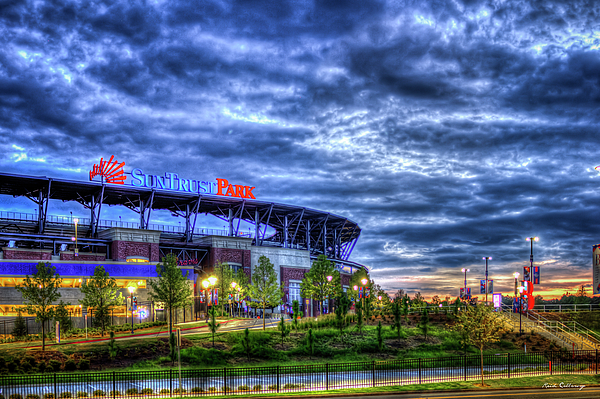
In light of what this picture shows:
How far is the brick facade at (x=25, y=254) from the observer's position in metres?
64.7

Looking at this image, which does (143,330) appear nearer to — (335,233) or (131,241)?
(131,241)

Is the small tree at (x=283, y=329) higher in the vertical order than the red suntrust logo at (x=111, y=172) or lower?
lower

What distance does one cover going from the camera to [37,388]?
29734 mm

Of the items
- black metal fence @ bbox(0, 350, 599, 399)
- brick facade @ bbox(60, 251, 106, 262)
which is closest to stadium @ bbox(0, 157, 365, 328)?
brick facade @ bbox(60, 251, 106, 262)

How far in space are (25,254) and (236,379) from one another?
4647 centimetres

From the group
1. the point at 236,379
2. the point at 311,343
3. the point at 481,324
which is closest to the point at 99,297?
the point at 311,343

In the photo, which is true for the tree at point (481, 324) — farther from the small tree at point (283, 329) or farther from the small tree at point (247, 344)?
the small tree at point (247, 344)

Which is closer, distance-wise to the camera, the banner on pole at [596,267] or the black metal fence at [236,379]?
the black metal fence at [236,379]

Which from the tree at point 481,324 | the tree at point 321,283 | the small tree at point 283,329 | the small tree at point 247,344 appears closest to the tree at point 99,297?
the small tree at point 247,344

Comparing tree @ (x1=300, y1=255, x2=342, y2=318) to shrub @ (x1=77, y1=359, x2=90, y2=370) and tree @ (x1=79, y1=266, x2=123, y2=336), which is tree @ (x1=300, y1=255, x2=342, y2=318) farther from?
shrub @ (x1=77, y1=359, x2=90, y2=370)

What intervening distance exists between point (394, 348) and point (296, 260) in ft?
171

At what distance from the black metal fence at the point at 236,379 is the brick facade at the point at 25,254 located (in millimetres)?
39163

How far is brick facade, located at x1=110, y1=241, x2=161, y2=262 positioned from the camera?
76444mm

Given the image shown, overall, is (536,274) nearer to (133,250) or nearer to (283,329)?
(283,329)
